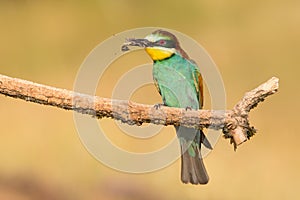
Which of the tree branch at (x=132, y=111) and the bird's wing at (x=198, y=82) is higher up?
the bird's wing at (x=198, y=82)

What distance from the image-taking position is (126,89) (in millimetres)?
2697

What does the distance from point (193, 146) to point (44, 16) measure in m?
1.93

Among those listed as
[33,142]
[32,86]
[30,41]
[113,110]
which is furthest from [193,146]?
[30,41]

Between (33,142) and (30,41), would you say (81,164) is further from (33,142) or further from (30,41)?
(30,41)

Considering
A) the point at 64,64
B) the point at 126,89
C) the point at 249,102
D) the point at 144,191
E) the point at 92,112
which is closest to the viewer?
the point at 249,102

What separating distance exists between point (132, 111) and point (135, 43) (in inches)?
10.1

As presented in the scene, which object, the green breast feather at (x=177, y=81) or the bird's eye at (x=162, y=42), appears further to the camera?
the green breast feather at (x=177, y=81)

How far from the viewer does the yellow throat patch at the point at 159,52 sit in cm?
219

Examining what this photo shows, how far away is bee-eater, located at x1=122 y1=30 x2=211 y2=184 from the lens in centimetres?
226

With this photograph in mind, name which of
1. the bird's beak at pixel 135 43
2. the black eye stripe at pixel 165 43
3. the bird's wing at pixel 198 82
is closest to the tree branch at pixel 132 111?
the bird's beak at pixel 135 43

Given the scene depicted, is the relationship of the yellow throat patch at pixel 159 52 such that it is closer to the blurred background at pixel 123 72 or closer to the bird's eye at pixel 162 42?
the bird's eye at pixel 162 42

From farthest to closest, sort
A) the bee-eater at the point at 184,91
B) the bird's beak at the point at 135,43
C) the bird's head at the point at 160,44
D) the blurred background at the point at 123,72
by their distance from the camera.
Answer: the blurred background at the point at 123,72, the bee-eater at the point at 184,91, the bird's head at the point at 160,44, the bird's beak at the point at 135,43

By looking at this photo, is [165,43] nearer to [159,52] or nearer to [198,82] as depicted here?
[159,52]

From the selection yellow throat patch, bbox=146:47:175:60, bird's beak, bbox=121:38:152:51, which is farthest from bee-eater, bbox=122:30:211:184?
bird's beak, bbox=121:38:152:51
